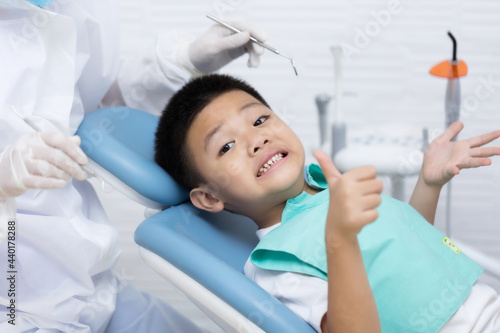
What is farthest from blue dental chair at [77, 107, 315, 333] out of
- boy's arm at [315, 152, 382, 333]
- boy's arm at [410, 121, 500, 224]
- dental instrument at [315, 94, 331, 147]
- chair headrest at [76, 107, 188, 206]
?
dental instrument at [315, 94, 331, 147]

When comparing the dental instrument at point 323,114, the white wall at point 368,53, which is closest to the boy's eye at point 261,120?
the dental instrument at point 323,114

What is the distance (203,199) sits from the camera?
1192 millimetres

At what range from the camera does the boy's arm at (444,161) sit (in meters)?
1.13

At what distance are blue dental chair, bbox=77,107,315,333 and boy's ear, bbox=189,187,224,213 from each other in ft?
0.11

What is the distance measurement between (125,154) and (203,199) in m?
0.19

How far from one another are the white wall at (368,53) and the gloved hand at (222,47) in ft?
3.31

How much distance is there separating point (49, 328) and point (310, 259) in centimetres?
51

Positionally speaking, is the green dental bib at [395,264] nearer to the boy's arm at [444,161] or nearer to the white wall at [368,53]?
the boy's arm at [444,161]

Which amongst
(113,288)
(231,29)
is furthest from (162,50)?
(113,288)

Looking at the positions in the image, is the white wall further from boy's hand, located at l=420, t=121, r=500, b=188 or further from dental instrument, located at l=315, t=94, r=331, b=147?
boy's hand, located at l=420, t=121, r=500, b=188

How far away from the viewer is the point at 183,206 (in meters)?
1.22

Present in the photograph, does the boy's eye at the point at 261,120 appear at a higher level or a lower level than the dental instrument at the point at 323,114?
higher

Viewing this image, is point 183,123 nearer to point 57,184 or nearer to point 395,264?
point 57,184

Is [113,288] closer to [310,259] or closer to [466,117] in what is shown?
[310,259]
